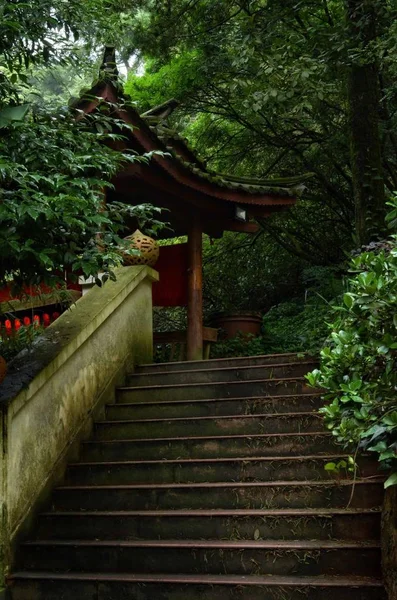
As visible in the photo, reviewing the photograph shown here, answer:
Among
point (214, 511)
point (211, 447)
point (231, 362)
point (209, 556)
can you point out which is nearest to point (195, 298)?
point (231, 362)

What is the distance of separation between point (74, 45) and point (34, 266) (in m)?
1.60

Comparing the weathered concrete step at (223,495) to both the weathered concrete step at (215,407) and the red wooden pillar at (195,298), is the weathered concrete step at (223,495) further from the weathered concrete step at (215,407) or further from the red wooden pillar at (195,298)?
the red wooden pillar at (195,298)

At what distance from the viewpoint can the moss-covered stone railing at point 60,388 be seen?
4.15 m

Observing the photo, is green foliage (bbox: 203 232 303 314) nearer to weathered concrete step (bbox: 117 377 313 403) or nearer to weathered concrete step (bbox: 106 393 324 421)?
weathered concrete step (bbox: 117 377 313 403)

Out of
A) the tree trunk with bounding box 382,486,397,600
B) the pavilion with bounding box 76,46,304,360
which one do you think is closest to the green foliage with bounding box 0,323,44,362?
the pavilion with bounding box 76,46,304,360

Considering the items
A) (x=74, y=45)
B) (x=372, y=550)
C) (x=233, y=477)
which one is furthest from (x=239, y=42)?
(x=372, y=550)

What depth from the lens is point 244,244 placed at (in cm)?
1251

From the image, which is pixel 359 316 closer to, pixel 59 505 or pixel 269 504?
pixel 269 504

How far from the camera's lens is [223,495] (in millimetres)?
4172

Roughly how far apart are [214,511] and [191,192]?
4.70 m

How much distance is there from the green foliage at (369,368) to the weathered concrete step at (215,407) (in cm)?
163

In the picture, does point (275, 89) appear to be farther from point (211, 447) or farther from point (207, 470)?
point (207, 470)

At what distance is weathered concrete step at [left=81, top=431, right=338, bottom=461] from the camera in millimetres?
4434

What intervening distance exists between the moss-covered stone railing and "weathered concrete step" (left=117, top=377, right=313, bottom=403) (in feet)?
0.83
